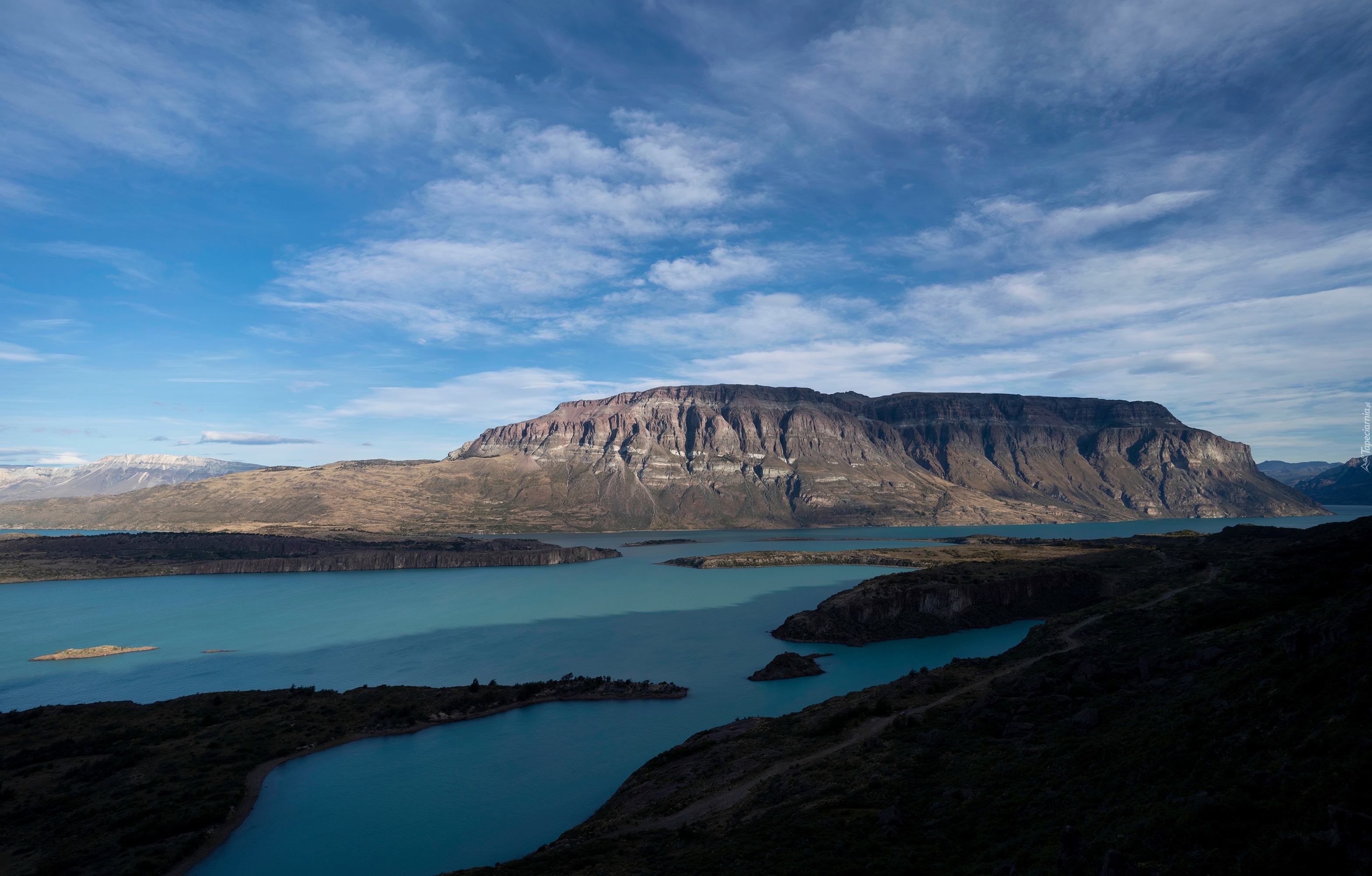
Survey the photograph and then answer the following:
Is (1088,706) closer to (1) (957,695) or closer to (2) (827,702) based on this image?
(1) (957,695)

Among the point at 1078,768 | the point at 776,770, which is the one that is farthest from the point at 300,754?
the point at 1078,768

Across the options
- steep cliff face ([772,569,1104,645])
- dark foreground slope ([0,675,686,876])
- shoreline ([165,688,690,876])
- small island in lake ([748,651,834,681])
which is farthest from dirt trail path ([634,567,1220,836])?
steep cliff face ([772,569,1104,645])

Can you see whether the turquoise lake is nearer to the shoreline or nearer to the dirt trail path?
the shoreline

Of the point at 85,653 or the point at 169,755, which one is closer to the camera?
the point at 169,755

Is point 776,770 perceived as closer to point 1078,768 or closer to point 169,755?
point 1078,768

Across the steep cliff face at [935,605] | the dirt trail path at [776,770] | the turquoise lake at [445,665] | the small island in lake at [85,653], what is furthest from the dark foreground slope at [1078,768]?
the small island in lake at [85,653]

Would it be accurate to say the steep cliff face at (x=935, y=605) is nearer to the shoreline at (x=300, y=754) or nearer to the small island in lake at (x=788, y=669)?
the small island in lake at (x=788, y=669)
